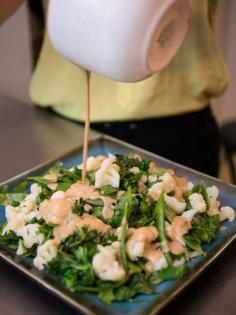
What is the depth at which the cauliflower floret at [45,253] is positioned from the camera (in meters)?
0.60

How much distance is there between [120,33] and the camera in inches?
22.6

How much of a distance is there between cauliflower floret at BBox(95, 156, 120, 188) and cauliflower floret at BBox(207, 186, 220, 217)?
0.12m

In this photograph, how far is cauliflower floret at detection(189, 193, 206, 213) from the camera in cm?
68

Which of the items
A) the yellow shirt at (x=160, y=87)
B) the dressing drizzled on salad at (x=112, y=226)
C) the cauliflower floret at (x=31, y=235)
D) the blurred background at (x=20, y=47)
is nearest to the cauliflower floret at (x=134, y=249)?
the dressing drizzled on salad at (x=112, y=226)

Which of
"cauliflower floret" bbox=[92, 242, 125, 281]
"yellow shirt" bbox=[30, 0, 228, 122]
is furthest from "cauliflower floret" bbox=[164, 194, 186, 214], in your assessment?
"yellow shirt" bbox=[30, 0, 228, 122]

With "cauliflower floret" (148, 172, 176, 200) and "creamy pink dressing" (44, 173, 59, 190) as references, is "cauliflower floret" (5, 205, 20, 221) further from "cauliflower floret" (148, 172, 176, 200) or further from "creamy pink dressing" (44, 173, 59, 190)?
"cauliflower floret" (148, 172, 176, 200)

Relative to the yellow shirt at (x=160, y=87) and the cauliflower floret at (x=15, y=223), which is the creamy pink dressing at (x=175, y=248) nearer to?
the cauliflower floret at (x=15, y=223)

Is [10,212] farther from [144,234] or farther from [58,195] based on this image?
[144,234]

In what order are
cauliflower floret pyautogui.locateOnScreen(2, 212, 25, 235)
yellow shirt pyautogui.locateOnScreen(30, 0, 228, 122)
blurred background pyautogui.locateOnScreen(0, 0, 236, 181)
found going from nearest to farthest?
cauliflower floret pyautogui.locateOnScreen(2, 212, 25, 235) < yellow shirt pyautogui.locateOnScreen(30, 0, 228, 122) < blurred background pyautogui.locateOnScreen(0, 0, 236, 181)

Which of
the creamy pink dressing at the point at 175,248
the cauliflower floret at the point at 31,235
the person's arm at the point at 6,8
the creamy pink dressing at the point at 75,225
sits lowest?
the creamy pink dressing at the point at 175,248

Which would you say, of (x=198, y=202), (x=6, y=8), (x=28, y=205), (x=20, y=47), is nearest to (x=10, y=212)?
(x=28, y=205)

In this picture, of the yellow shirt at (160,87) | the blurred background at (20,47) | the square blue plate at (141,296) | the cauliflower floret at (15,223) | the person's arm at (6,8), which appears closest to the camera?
the square blue plate at (141,296)

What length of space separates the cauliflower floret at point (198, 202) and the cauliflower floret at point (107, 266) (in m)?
0.15

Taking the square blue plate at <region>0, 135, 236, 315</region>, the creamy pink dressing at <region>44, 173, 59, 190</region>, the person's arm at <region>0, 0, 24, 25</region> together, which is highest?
the person's arm at <region>0, 0, 24, 25</region>
